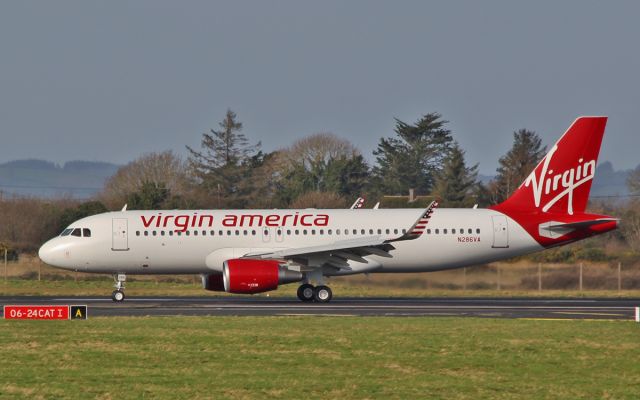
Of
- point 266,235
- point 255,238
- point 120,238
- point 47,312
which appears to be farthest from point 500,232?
point 47,312

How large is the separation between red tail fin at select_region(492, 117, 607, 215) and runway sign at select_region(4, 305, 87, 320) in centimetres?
1748

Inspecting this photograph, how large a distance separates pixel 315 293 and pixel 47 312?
37.5 feet

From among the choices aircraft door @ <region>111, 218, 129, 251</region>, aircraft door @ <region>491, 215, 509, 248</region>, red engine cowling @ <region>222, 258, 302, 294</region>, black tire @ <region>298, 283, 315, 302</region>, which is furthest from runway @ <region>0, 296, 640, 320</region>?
aircraft door @ <region>491, 215, 509, 248</region>

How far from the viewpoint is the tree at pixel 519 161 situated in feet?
380

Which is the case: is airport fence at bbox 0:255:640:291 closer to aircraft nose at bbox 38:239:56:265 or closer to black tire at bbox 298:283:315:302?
black tire at bbox 298:283:315:302

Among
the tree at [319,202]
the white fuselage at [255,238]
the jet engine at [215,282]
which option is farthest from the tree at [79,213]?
the jet engine at [215,282]

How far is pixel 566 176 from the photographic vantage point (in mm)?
40906

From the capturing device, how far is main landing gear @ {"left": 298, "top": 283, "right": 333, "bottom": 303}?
37938 mm

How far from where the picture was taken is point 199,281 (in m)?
51.8

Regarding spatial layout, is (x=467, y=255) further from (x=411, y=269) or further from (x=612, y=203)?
(x=612, y=203)

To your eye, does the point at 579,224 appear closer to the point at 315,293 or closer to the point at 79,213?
the point at 315,293

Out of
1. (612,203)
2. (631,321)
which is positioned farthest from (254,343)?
(612,203)

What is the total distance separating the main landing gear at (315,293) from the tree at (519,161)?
74935 mm

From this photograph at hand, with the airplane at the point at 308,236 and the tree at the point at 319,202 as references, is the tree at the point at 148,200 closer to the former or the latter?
the tree at the point at 319,202
